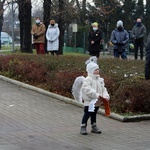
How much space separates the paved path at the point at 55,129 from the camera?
732 centimetres

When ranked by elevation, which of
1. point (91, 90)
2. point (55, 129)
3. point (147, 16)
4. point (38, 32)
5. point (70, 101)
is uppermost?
point (147, 16)

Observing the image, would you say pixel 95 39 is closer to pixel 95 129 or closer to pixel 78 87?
pixel 78 87

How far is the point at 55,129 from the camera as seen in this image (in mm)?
8406

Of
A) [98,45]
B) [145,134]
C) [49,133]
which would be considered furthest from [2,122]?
[98,45]

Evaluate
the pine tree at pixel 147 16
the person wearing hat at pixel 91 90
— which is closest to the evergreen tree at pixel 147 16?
the pine tree at pixel 147 16

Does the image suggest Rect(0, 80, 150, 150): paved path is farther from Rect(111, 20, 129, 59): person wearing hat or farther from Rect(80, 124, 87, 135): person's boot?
Rect(111, 20, 129, 59): person wearing hat

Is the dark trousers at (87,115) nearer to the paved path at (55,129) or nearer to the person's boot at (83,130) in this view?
the person's boot at (83,130)

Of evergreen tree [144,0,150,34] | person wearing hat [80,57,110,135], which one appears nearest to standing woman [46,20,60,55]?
person wearing hat [80,57,110,135]

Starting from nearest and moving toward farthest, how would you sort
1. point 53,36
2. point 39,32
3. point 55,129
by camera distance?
point 55,129 < point 53,36 < point 39,32

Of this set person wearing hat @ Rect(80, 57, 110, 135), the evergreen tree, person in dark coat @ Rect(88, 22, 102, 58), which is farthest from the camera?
the evergreen tree

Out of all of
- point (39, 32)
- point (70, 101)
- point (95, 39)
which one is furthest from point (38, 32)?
point (70, 101)

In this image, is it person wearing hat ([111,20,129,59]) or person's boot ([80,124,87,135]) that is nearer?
person's boot ([80,124,87,135])

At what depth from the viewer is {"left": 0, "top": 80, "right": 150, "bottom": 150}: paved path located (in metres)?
7.32

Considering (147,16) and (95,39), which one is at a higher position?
(147,16)
